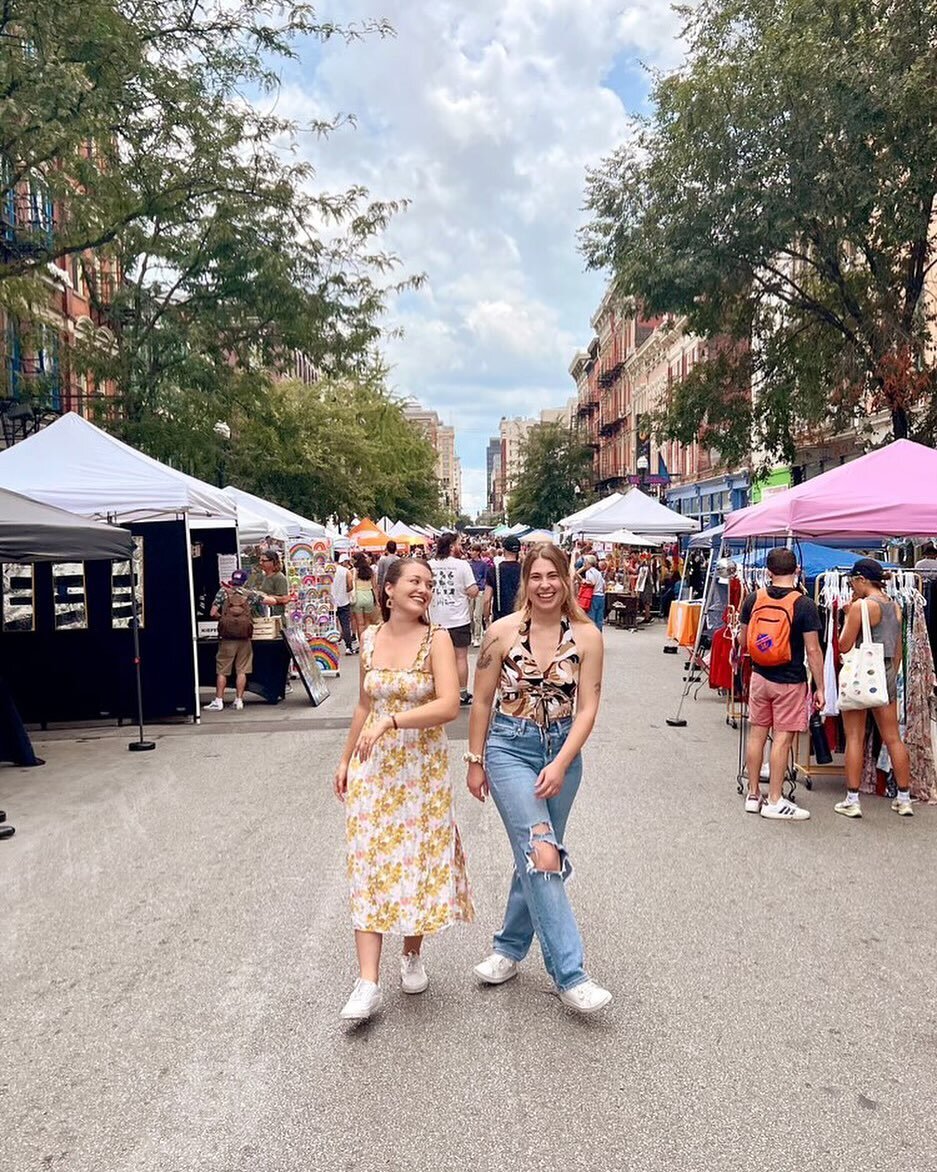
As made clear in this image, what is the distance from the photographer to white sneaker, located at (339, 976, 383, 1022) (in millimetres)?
3752

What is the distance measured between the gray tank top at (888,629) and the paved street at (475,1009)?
1156 mm

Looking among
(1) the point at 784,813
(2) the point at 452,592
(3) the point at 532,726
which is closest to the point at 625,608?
(2) the point at 452,592

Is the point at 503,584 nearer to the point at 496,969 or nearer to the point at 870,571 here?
the point at 870,571

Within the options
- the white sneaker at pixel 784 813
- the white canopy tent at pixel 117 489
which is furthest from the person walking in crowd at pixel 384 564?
the white sneaker at pixel 784 813

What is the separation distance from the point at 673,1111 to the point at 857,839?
3640 millimetres

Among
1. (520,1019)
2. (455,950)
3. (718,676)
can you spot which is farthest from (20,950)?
(718,676)

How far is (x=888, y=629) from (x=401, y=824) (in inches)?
183

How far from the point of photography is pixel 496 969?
4156mm

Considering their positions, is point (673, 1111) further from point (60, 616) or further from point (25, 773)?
point (60, 616)

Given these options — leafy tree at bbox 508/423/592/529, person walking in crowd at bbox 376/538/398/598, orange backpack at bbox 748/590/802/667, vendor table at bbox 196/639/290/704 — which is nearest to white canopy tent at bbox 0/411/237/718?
vendor table at bbox 196/639/290/704

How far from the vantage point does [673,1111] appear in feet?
10.6

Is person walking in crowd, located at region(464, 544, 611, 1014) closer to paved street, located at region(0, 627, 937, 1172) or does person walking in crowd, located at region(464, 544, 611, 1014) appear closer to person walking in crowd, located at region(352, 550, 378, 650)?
paved street, located at region(0, 627, 937, 1172)

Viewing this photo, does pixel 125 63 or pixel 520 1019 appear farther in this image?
pixel 125 63

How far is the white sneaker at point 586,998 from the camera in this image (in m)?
3.78
